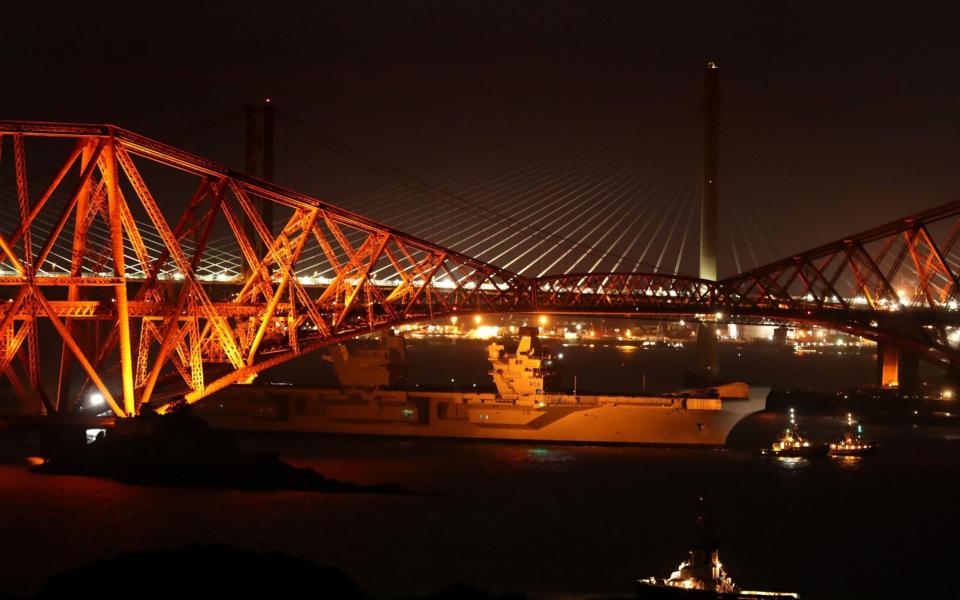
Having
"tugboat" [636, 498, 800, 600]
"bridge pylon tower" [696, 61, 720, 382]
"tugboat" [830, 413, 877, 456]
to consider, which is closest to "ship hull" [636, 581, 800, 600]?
"tugboat" [636, 498, 800, 600]

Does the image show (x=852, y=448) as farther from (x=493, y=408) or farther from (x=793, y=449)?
(x=493, y=408)

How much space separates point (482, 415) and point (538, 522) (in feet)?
61.3

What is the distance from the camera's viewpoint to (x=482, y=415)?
161 feet

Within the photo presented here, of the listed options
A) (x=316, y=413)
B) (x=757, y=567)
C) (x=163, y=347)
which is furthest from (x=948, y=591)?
(x=316, y=413)

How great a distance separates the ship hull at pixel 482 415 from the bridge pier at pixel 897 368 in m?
35.4

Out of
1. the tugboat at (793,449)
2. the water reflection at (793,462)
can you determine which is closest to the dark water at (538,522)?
the water reflection at (793,462)

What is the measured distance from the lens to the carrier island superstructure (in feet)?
157

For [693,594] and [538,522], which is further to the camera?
[538,522]

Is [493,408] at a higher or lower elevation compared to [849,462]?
higher

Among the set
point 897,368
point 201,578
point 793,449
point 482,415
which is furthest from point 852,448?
point 897,368

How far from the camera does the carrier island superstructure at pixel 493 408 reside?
4788 cm

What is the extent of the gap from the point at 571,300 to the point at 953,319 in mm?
A: 22937

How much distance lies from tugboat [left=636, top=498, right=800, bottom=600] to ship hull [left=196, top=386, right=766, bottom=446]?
2490 cm

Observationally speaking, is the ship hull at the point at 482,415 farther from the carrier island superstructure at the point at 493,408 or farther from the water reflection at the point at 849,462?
the water reflection at the point at 849,462
